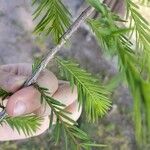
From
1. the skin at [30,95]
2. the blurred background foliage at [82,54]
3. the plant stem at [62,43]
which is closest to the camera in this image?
the plant stem at [62,43]

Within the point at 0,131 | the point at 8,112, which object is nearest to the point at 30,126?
the point at 8,112

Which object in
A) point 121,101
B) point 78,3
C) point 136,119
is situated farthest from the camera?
point 78,3

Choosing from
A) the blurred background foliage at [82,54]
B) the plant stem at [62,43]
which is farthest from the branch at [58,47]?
the blurred background foliage at [82,54]

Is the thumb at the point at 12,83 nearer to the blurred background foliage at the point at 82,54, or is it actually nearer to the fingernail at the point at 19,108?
the fingernail at the point at 19,108

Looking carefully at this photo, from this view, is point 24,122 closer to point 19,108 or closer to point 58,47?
point 19,108

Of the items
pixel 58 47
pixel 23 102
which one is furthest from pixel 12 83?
pixel 58 47

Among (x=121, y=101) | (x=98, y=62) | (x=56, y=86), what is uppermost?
(x=56, y=86)

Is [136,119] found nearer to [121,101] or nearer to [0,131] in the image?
[0,131]
